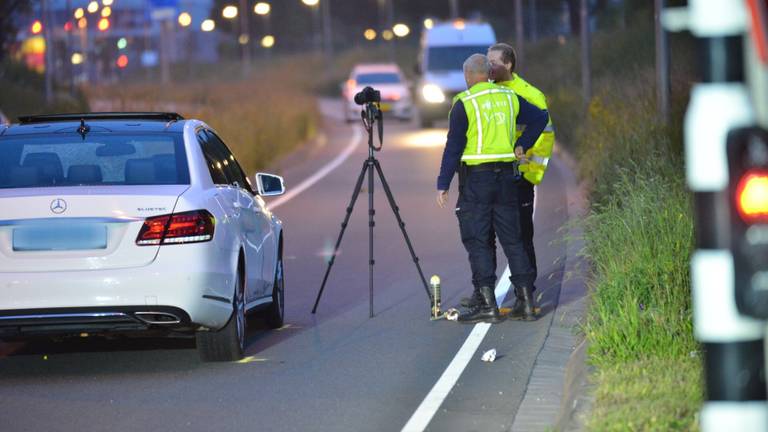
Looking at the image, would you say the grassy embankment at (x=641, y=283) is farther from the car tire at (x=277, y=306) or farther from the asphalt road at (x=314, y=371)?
the car tire at (x=277, y=306)

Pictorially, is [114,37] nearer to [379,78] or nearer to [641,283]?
[379,78]

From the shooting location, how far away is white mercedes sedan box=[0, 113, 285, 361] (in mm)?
9539

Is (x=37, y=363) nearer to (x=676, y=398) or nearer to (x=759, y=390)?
(x=676, y=398)

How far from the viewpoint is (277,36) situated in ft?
463

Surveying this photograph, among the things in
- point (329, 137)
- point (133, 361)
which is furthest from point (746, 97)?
point (329, 137)

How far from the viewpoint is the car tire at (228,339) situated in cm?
1030

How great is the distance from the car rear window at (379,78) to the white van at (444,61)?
6869 mm

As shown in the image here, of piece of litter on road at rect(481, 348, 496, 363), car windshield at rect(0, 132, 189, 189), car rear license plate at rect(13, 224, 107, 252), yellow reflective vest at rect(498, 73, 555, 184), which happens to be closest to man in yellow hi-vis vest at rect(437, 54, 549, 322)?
yellow reflective vest at rect(498, 73, 555, 184)

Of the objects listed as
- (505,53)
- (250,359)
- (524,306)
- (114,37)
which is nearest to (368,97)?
(505,53)

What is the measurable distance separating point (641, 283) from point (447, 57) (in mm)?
34366

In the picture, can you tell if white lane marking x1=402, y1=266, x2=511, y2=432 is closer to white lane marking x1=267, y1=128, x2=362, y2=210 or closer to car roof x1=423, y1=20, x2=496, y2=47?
white lane marking x1=267, y1=128, x2=362, y2=210

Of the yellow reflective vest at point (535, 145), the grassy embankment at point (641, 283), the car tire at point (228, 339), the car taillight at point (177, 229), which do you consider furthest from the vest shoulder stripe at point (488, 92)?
the car taillight at point (177, 229)

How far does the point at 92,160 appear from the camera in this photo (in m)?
10.4

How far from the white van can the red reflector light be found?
126 feet
